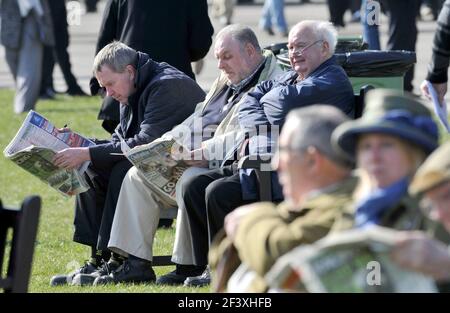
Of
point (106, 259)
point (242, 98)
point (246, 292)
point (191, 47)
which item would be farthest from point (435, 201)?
point (191, 47)

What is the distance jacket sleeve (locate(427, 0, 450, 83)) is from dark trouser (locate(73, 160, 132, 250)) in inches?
74.2

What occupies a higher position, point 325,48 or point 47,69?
point 325,48

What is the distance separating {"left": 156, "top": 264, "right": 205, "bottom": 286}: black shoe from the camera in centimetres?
746

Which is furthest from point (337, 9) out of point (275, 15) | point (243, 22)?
point (243, 22)

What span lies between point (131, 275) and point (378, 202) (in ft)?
11.4

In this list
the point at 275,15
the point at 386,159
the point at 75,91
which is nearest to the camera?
the point at 386,159

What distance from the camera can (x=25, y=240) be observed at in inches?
213

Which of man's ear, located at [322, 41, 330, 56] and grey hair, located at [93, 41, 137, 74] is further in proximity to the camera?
grey hair, located at [93, 41, 137, 74]

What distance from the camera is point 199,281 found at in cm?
735

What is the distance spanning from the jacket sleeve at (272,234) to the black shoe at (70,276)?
301 centimetres

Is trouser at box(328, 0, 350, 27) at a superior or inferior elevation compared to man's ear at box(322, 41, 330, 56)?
inferior

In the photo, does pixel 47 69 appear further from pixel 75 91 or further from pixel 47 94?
pixel 75 91

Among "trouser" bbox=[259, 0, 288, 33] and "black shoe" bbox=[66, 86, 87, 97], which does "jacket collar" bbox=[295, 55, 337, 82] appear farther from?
"trouser" bbox=[259, 0, 288, 33]

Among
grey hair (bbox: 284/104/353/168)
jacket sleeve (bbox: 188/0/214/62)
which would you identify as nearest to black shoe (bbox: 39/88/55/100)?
jacket sleeve (bbox: 188/0/214/62)
